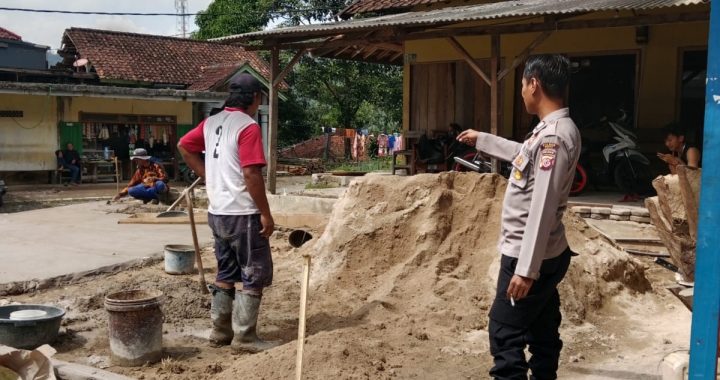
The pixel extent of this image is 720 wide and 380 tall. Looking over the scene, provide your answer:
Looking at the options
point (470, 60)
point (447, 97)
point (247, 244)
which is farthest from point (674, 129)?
point (247, 244)

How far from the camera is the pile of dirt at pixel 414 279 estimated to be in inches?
169

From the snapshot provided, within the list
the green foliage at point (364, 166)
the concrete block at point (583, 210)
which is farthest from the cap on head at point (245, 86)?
the green foliage at point (364, 166)

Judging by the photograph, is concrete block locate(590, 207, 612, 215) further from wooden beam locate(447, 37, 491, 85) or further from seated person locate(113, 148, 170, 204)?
seated person locate(113, 148, 170, 204)

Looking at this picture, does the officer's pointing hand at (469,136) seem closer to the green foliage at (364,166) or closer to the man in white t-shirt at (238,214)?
the man in white t-shirt at (238,214)

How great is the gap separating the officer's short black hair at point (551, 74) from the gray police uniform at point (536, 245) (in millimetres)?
97

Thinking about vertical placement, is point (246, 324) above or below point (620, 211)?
below

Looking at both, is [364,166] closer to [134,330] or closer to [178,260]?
[178,260]

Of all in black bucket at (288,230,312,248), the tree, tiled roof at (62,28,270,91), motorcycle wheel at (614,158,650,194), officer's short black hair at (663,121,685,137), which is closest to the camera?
black bucket at (288,230,312,248)

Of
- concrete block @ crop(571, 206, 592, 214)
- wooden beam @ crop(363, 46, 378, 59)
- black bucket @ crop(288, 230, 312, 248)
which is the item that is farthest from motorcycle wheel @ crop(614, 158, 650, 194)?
wooden beam @ crop(363, 46, 378, 59)

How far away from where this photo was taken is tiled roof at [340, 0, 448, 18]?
46.5 ft

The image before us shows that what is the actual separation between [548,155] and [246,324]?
8.41ft

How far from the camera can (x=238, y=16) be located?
1169 inches

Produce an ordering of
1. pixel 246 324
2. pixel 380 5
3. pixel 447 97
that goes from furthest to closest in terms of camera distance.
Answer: pixel 380 5, pixel 447 97, pixel 246 324

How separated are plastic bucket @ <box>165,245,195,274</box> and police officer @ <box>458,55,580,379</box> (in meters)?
4.64
